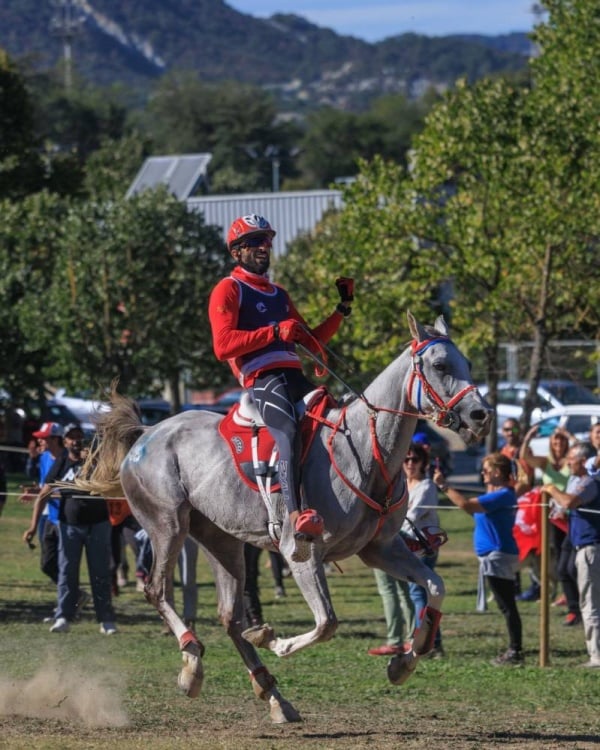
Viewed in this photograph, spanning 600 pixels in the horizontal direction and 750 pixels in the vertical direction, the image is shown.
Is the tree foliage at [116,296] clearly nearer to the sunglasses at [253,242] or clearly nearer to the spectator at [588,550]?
the spectator at [588,550]

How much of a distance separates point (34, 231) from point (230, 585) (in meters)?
23.2

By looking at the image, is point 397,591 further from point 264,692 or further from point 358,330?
point 358,330

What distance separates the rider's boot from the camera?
26.8 feet

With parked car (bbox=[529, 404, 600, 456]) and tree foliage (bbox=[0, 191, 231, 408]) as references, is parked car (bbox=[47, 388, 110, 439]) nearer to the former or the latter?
tree foliage (bbox=[0, 191, 231, 408])

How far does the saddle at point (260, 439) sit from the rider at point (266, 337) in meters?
0.08

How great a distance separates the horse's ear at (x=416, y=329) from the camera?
8.20 m

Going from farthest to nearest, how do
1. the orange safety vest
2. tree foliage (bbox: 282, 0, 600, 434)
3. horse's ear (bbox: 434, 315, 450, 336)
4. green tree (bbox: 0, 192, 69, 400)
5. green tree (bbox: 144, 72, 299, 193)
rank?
green tree (bbox: 144, 72, 299, 193) → green tree (bbox: 0, 192, 69, 400) → tree foliage (bbox: 282, 0, 600, 434) → the orange safety vest → horse's ear (bbox: 434, 315, 450, 336)

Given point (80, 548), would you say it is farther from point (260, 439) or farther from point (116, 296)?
point (116, 296)

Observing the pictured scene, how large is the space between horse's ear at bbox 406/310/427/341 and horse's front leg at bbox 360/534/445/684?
1421 millimetres

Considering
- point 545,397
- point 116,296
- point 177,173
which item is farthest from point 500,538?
point 177,173

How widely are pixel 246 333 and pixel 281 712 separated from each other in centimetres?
280

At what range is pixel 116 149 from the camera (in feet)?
270

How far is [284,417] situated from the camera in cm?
862

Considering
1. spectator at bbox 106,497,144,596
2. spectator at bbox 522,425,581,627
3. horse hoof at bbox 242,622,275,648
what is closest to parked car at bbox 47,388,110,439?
spectator at bbox 106,497,144,596
